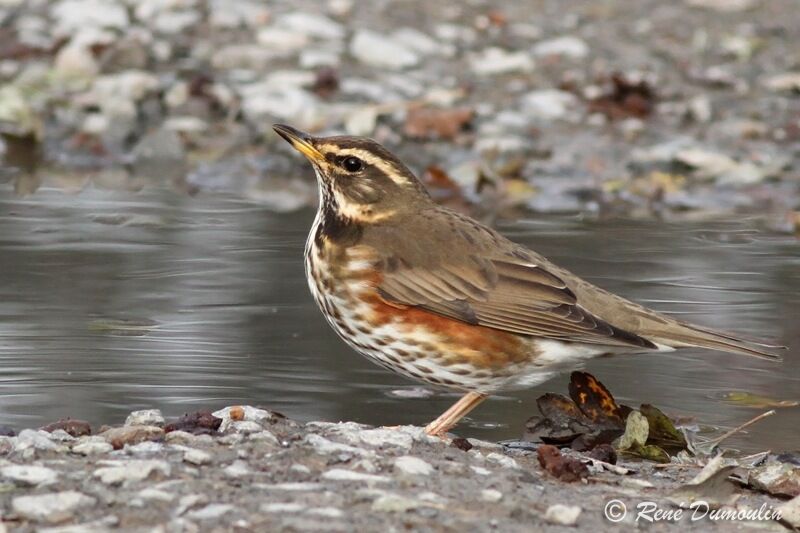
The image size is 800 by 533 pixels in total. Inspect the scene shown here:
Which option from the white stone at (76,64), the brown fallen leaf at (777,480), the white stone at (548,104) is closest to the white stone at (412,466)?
the brown fallen leaf at (777,480)

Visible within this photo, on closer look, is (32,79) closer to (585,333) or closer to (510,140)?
(510,140)

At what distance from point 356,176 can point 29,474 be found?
119 inches

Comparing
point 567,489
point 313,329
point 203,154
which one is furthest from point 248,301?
point 203,154

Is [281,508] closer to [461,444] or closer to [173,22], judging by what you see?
[461,444]

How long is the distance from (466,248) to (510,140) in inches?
301

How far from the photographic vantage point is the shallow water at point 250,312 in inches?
329

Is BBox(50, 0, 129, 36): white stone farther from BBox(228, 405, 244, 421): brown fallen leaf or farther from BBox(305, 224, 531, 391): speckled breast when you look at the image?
BBox(228, 405, 244, 421): brown fallen leaf

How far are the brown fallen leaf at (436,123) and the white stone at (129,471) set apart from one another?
32.3ft

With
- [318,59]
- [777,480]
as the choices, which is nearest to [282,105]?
[318,59]

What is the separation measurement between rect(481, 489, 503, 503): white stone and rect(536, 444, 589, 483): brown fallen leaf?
637 millimetres

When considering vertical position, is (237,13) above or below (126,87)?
above

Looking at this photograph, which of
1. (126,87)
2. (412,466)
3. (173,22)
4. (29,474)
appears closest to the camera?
(29,474)

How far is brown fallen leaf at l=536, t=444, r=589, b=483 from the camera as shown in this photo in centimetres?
679

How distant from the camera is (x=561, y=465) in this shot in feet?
22.4
